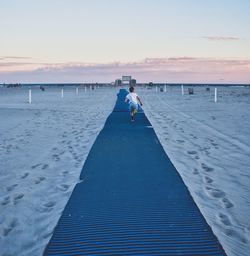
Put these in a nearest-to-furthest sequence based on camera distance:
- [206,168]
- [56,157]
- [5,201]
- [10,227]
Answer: [10,227]
[5,201]
[206,168]
[56,157]

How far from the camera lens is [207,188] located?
24.4 ft

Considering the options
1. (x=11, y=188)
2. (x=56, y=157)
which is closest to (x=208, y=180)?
(x=11, y=188)

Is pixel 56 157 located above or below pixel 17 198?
above

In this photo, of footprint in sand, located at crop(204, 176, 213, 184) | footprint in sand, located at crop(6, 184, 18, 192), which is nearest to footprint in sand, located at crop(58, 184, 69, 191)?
footprint in sand, located at crop(6, 184, 18, 192)

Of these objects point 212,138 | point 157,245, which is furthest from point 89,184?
point 212,138

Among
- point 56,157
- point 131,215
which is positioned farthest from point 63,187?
point 56,157

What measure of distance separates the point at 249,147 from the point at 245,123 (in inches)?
270

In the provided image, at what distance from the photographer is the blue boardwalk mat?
16.0 ft

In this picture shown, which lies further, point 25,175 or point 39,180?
point 25,175

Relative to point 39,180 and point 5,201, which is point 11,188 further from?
point 5,201

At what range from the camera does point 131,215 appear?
5.90m

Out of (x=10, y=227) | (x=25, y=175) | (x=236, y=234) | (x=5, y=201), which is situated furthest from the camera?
(x=25, y=175)

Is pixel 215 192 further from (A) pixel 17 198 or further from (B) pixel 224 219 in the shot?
(A) pixel 17 198

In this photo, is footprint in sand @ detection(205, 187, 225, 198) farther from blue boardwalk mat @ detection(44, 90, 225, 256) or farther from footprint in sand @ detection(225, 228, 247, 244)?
footprint in sand @ detection(225, 228, 247, 244)
